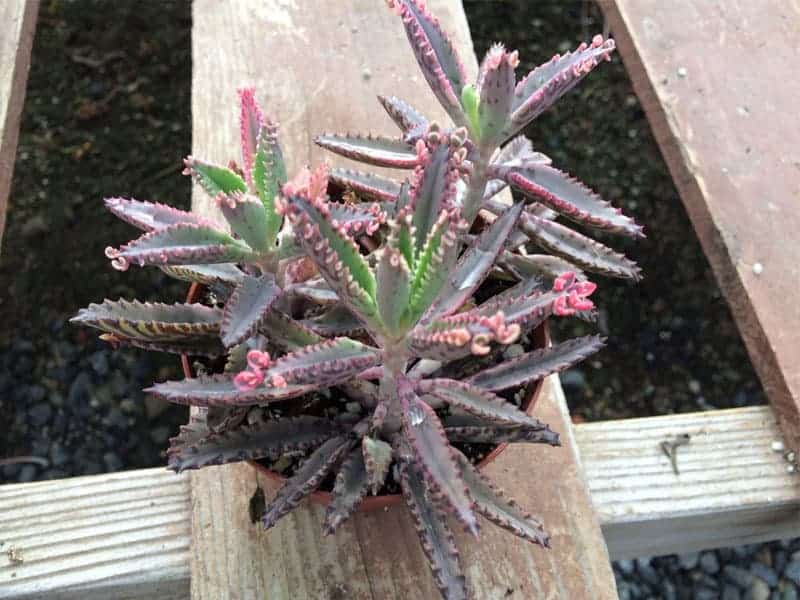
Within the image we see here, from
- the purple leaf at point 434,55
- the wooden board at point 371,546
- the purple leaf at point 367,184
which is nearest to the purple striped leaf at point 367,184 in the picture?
the purple leaf at point 367,184

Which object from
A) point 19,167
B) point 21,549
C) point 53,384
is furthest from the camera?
point 19,167

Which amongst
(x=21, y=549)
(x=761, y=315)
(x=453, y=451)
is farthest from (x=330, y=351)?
(x=761, y=315)

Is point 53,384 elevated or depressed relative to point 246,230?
elevated

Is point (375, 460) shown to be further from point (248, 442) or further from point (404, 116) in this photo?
point (404, 116)

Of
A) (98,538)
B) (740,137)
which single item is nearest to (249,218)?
(98,538)

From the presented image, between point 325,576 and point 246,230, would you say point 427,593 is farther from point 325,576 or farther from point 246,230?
point 246,230

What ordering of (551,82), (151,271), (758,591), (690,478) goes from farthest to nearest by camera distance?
(151,271) → (758,591) → (690,478) → (551,82)

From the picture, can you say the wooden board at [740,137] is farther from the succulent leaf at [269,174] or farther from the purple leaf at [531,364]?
the succulent leaf at [269,174]
